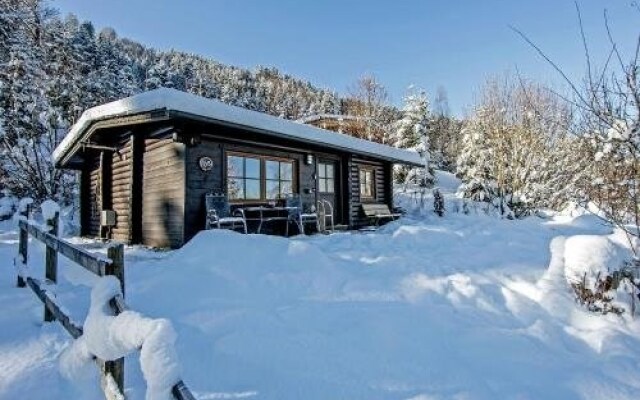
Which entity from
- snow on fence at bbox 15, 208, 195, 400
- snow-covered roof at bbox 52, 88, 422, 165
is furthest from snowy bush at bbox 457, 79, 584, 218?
snow on fence at bbox 15, 208, 195, 400

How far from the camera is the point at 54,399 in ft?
8.85

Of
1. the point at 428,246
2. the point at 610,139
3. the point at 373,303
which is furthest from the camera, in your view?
the point at 428,246

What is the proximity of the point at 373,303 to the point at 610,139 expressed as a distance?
2.59 metres

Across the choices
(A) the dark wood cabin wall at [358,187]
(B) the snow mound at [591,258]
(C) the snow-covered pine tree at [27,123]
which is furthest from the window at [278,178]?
(C) the snow-covered pine tree at [27,123]

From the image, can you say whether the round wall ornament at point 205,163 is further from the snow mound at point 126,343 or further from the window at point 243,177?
the snow mound at point 126,343

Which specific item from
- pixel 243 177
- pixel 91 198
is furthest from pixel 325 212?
pixel 91 198

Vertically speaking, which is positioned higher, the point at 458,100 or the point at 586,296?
the point at 458,100

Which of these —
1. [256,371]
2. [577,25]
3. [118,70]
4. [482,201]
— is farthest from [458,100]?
[118,70]

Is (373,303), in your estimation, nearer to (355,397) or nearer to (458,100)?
(355,397)

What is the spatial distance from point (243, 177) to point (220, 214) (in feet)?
4.01

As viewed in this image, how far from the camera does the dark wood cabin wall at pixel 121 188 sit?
9778 mm

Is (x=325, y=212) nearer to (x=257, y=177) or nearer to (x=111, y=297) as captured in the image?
(x=257, y=177)

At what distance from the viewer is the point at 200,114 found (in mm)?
7590

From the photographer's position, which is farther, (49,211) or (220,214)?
(220,214)
